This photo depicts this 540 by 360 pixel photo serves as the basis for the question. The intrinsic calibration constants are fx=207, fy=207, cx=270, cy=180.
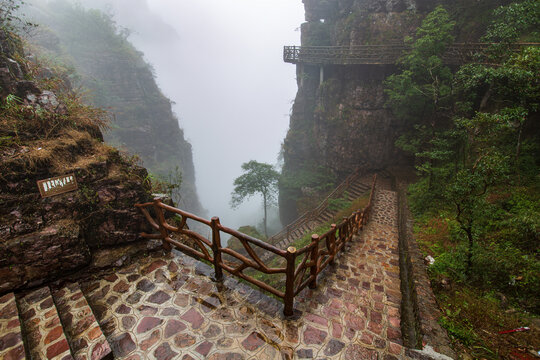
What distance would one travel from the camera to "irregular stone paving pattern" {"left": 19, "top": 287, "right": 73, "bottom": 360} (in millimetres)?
2336

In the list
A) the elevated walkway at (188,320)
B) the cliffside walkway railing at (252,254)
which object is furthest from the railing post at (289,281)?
the elevated walkway at (188,320)

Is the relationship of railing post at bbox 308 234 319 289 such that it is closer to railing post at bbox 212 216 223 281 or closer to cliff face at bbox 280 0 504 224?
railing post at bbox 212 216 223 281

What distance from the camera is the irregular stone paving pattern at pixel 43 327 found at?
2.34 metres

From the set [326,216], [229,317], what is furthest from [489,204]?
[326,216]

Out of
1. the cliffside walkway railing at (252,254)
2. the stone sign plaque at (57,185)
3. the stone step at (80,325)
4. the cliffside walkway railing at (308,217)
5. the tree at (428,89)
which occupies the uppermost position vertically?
the tree at (428,89)

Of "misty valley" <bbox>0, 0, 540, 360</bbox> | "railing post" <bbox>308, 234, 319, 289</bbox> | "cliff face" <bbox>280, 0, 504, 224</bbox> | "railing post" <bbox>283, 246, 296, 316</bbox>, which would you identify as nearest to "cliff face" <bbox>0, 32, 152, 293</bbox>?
"misty valley" <bbox>0, 0, 540, 360</bbox>

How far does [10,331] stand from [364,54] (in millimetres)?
18970

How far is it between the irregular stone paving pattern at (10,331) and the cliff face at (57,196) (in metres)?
0.31

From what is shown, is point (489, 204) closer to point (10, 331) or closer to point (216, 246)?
point (216, 246)

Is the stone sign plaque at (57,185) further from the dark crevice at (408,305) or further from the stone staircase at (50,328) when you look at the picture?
the dark crevice at (408,305)

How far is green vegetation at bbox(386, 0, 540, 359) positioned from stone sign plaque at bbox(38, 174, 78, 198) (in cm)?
665

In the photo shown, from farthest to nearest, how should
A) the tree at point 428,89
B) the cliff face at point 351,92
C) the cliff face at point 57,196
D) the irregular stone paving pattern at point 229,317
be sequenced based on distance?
the cliff face at point 351,92 < the tree at point 428,89 < the cliff face at point 57,196 < the irregular stone paving pattern at point 229,317

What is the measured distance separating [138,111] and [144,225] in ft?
93.3

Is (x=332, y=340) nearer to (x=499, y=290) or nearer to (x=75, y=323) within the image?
(x=75, y=323)
